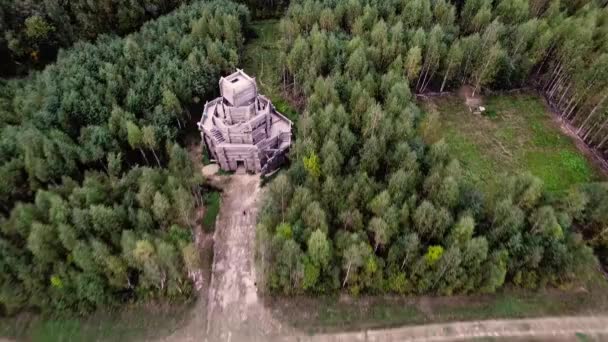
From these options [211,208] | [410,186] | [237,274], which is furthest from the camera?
[211,208]

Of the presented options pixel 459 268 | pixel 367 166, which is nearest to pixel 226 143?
pixel 367 166

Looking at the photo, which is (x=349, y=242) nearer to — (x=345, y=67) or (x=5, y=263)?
(x=345, y=67)

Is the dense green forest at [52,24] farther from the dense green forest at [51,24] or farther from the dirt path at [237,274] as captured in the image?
the dirt path at [237,274]

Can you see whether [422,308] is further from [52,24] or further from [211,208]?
[52,24]

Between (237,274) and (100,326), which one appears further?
(237,274)

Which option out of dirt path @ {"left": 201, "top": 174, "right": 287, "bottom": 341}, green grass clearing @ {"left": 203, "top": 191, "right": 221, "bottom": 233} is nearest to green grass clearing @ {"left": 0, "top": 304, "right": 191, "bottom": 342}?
dirt path @ {"left": 201, "top": 174, "right": 287, "bottom": 341}

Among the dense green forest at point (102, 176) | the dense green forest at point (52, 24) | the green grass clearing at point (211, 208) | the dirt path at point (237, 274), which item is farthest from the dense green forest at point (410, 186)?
the dense green forest at point (52, 24)

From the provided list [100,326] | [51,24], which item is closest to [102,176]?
[100,326]

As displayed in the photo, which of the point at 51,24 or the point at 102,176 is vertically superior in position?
the point at 51,24
